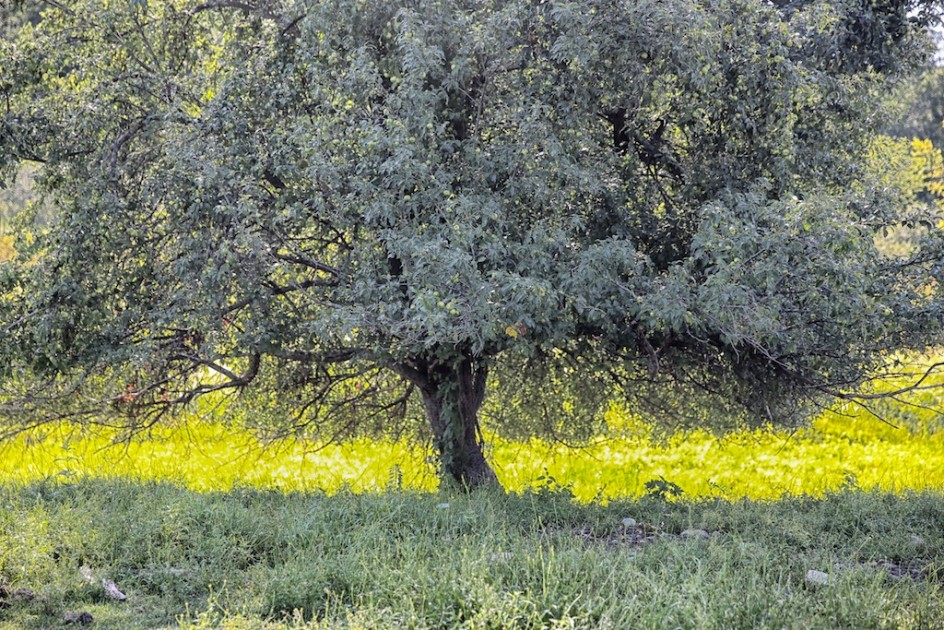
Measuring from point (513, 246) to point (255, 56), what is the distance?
279 cm

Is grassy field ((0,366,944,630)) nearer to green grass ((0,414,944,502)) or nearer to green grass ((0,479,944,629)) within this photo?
green grass ((0,479,944,629))

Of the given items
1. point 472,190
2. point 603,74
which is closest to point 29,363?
point 472,190

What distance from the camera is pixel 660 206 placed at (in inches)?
312

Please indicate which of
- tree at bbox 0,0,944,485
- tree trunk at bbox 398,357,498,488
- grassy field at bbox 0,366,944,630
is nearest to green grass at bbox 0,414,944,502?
tree trunk at bbox 398,357,498,488

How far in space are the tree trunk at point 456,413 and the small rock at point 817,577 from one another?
3.25m

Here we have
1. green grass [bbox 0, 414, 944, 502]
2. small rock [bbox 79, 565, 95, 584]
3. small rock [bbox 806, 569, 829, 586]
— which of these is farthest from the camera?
green grass [bbox 0, 414, 944, 502]

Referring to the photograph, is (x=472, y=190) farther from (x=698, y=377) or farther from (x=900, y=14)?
(x=900, y=14)

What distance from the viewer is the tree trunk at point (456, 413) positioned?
8.18 m

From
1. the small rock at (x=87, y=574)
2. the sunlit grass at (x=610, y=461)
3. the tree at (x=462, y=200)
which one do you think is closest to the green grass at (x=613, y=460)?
the sunlit grass at (x=610, y=461)

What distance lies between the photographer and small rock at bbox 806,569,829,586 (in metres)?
5.05

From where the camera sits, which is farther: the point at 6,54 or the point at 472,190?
the point at 6,54

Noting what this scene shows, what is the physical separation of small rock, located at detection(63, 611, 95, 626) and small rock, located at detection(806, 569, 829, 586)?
352 cm

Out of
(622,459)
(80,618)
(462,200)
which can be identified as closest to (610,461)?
(622,459)

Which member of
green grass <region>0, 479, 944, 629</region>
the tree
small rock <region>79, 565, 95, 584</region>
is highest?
the tree
